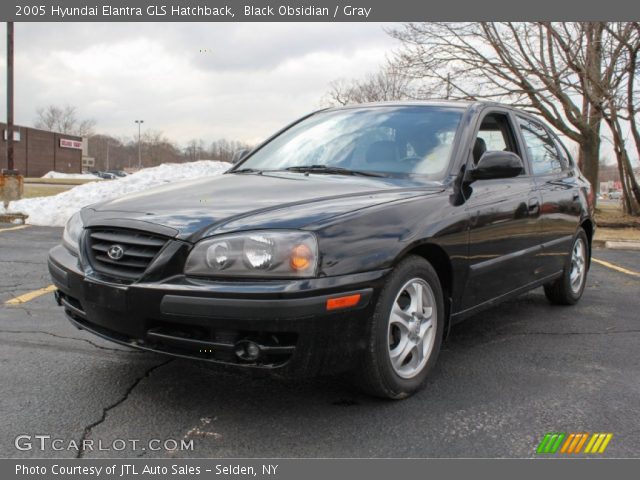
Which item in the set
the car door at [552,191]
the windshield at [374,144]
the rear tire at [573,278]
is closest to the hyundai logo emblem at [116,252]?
the windshield at [374,144]

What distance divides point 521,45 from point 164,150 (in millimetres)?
97324

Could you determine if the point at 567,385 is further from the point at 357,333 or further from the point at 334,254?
the point at 334,254

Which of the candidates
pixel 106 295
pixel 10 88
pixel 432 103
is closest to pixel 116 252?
pixel 106 295

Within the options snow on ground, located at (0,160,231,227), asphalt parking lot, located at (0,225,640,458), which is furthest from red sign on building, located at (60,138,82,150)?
asphalt parking lot, located at (0,225,640,458)

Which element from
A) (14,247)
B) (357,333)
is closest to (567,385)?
(357,333)

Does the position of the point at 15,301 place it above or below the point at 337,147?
below

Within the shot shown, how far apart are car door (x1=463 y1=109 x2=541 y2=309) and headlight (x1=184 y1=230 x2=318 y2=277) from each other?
4.27 ft

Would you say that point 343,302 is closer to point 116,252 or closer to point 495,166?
point 116,252

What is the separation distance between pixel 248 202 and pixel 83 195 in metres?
11.0

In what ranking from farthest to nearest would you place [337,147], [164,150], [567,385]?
[164,150]
[337,147]
[567,385]

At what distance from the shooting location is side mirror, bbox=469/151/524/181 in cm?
346

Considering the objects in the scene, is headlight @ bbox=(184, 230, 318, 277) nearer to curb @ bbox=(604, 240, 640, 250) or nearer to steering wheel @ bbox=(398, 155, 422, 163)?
steering wheel @ bbox=(398, 155, 422, 163)

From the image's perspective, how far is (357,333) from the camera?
8.74 ft

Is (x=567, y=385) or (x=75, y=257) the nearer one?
(x=75, y=257)
